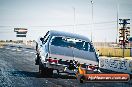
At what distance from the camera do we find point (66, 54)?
32.2 ft

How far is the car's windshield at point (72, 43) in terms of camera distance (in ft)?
34.8

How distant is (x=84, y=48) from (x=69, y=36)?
86 cm

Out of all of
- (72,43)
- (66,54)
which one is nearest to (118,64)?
(72,43)

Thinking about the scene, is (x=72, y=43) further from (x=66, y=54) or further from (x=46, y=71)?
(x=46, y=71)

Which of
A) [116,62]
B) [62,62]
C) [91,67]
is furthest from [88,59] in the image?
[116,62]

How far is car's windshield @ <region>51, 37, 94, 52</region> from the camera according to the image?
10.6 meters

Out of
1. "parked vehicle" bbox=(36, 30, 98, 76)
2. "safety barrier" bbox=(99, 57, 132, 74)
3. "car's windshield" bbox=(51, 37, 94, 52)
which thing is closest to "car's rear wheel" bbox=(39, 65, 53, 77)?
"parked vehicle" bbox=(36, 30, 98, 76)

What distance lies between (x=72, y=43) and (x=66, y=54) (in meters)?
1.07

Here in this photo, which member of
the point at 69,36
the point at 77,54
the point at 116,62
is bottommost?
the point at 116,62

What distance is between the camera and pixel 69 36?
1084 cm

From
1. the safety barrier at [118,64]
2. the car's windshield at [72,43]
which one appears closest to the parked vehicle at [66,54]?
the car's windshield at [72,43]

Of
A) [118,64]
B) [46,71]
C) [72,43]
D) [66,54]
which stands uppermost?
[72,43]

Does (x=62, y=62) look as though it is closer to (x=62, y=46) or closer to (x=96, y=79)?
(x=62, y=46)

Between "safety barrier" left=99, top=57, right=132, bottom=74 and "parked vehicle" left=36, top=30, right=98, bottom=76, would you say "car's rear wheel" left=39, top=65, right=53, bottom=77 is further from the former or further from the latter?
"safety barrier" left=99, top=57, right=132, bottom=74
